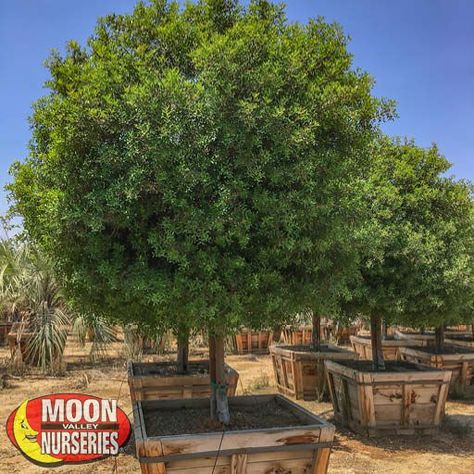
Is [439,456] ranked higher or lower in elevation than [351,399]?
lower

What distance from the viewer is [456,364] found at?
10.9 meters

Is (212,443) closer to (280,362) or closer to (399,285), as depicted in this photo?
(399,285)

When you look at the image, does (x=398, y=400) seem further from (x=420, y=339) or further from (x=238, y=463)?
(x=420, y=339)

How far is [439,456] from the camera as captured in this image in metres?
7.11

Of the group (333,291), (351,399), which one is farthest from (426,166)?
(333,291)

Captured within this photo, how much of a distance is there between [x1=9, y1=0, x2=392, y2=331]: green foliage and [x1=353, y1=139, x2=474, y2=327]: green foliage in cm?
308

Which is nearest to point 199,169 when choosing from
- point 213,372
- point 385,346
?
point 213,372

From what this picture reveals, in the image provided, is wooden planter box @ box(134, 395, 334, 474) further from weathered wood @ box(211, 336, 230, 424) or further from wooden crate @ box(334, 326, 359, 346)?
wooden crate @ box(334, 326, 359, 346)

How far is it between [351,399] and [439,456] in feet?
5.00

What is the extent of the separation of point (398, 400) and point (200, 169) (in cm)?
557

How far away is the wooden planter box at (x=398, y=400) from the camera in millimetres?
7779

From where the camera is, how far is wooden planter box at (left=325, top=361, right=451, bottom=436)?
7.78 metres

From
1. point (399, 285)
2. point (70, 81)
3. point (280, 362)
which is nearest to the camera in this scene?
point (70, 81)

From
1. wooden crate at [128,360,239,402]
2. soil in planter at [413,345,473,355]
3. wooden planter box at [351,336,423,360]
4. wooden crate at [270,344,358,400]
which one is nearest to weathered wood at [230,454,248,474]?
wooden crate at [128,360,239,402]
